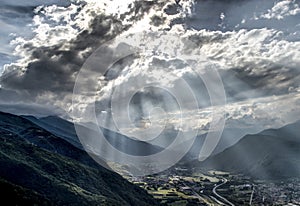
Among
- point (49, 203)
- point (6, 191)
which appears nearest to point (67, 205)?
point (49, 203)

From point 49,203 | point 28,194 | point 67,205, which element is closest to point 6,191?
point 28,194

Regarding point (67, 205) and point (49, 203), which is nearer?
point (49, 203)

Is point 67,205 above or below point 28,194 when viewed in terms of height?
below

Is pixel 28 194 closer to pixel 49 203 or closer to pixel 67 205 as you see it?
pixel 49 203

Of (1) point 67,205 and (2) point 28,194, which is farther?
(1) point 67,205

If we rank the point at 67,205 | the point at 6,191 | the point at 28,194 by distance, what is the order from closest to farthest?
the point at 6,191, the point at 28,194, the point at 67,205

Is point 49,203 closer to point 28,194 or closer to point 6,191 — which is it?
point 28,194

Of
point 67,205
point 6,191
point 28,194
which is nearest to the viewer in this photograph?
point 6,191

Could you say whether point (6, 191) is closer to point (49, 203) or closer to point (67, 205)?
point (49, 203)
